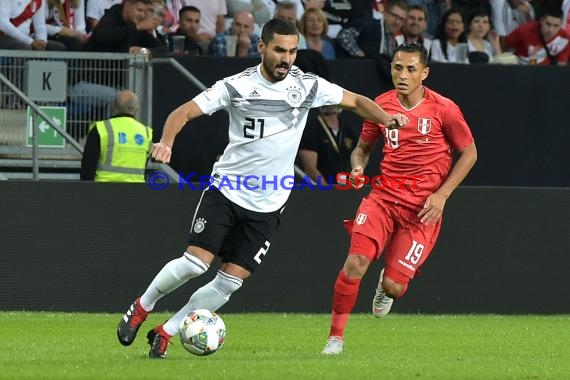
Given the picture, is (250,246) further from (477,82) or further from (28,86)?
(477,82)

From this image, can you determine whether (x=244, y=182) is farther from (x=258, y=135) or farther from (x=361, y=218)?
(x=361, y=218)

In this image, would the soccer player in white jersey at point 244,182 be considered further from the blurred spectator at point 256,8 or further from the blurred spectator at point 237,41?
the blurred spectator at point 256,8

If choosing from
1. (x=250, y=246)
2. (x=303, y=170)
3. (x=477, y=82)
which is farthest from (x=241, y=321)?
(x=477, y=82)

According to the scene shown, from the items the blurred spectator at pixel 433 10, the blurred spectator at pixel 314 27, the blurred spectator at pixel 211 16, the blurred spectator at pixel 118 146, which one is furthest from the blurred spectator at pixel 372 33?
the blurred spectator at pixel 118 146

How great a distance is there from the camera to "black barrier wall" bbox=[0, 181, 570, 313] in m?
14.0

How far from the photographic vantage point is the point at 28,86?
14.5 meters

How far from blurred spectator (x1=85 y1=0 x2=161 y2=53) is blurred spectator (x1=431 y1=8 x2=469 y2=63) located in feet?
11.5

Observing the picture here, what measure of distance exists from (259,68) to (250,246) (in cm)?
121

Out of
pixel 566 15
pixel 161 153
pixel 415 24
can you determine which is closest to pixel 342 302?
pixel 161 153

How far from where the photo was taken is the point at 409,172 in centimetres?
1117

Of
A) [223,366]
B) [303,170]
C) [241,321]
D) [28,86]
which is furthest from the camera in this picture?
[303,170]

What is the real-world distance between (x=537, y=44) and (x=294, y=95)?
871 cm

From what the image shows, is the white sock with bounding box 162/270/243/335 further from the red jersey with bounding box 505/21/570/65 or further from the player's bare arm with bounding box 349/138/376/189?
the red jersey with bounding box 505/21/570/65

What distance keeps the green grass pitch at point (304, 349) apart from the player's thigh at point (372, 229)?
0.76 m
